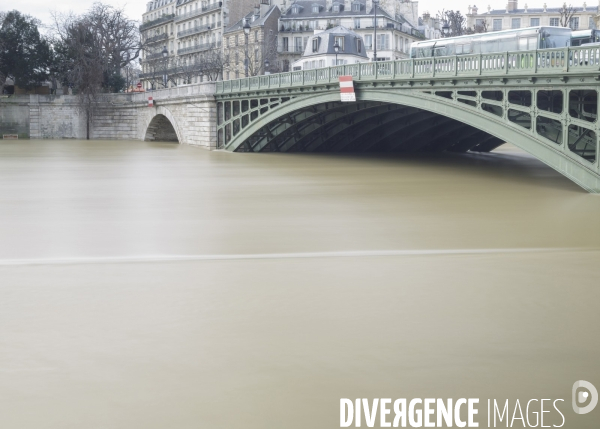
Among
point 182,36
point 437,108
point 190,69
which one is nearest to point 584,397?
point 437,108

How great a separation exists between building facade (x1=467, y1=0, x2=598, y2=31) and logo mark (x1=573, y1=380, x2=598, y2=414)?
89.3 metres

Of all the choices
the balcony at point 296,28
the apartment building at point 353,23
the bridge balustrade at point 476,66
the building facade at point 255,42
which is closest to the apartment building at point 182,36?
the building facade at point 255,42

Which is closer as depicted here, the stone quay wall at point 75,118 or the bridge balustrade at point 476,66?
the bridge balustrade at point 476,66

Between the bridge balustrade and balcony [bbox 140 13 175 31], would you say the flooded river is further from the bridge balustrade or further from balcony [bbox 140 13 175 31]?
balcony [bbox 140 13 175 31]

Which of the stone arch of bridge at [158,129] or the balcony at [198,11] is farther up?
the balcony at [198,11]

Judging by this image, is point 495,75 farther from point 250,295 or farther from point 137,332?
point 137,332

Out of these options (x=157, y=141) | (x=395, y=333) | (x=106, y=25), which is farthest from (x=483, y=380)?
(x=106, y=25)

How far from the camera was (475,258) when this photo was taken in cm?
1260

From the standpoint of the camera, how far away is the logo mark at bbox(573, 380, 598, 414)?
6.63 metres

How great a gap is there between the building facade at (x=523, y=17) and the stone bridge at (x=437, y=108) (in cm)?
5617

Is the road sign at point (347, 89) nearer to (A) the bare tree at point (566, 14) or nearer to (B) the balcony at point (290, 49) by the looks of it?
(A) the bare tree at point (566, 14)

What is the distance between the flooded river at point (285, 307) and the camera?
6914 mm

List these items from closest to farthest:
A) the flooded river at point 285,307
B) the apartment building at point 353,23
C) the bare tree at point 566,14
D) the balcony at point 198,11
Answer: the flooded river at point 285,307 < the bare tree at point 566,14 < the apartment building at point 353,23 < the balcony at point 198,11

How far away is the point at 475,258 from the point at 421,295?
107 inches
